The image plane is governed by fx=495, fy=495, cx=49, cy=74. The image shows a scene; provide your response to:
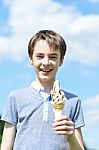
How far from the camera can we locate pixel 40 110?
3.88 metres

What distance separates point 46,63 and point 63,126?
0.61 meters

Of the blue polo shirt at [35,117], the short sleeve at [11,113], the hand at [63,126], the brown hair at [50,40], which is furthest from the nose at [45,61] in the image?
the hand at [63,126]

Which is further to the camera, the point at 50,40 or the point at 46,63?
the point at 50,40

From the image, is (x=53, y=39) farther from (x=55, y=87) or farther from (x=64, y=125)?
(x=64, y=125)

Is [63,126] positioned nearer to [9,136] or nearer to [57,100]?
[57,100]

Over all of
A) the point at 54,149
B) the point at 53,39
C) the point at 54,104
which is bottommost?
the point at 54,149

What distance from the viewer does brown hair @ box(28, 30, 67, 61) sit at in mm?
4000

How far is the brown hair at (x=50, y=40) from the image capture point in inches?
157

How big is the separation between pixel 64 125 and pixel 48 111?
40cm

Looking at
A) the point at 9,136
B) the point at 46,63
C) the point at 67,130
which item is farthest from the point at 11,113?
the point at 67,130

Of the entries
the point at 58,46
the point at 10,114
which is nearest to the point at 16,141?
the point at 10,114

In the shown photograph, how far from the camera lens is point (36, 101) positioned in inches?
155

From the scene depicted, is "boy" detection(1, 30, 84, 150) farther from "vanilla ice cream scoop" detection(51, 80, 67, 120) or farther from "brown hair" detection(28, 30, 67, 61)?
"vanilla ice cream scoop" detection(51, 80, 67, 120)

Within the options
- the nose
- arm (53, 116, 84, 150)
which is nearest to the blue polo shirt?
arm (53, 116, 84, 150)
